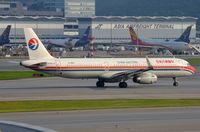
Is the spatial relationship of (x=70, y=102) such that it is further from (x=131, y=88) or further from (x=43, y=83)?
(x=43, y=83)

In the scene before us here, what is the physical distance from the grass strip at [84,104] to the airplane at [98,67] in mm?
14637

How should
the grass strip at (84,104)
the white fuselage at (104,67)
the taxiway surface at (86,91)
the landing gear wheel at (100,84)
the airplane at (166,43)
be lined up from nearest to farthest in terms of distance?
the grass strip at (84,104)
the taxiway surface at (86,91)
the white fuselage at (104,67)
the landing gear wheel at (100,84)
the airplane at (166,43)

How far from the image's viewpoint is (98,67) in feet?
219

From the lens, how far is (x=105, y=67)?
66875 millimetres

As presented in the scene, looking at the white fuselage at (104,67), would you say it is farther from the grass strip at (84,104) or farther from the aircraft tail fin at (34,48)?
the grass strip at (84,104)

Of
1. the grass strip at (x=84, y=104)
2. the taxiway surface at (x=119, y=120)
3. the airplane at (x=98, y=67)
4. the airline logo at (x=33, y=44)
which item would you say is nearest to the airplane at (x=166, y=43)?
the airplane at (x=98, y=67)

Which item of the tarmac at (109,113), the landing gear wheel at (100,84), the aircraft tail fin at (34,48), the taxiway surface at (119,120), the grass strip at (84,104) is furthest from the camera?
the landing gear wheel at (100,84)

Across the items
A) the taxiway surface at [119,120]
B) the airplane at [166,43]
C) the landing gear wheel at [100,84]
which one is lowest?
the airplane at [166,43]

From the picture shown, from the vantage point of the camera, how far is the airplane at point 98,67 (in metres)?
65.1

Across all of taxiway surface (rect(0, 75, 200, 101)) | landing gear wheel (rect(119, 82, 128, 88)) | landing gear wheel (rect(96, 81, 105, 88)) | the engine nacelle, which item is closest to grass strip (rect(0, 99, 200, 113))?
taxiway surface (rect(0, 75, 200, 101))

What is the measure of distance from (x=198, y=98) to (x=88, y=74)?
50.7ft

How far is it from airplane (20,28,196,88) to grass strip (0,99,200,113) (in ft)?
48.0

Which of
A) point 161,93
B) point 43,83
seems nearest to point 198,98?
point 161,93

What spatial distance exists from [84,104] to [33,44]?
1925 centimetres
